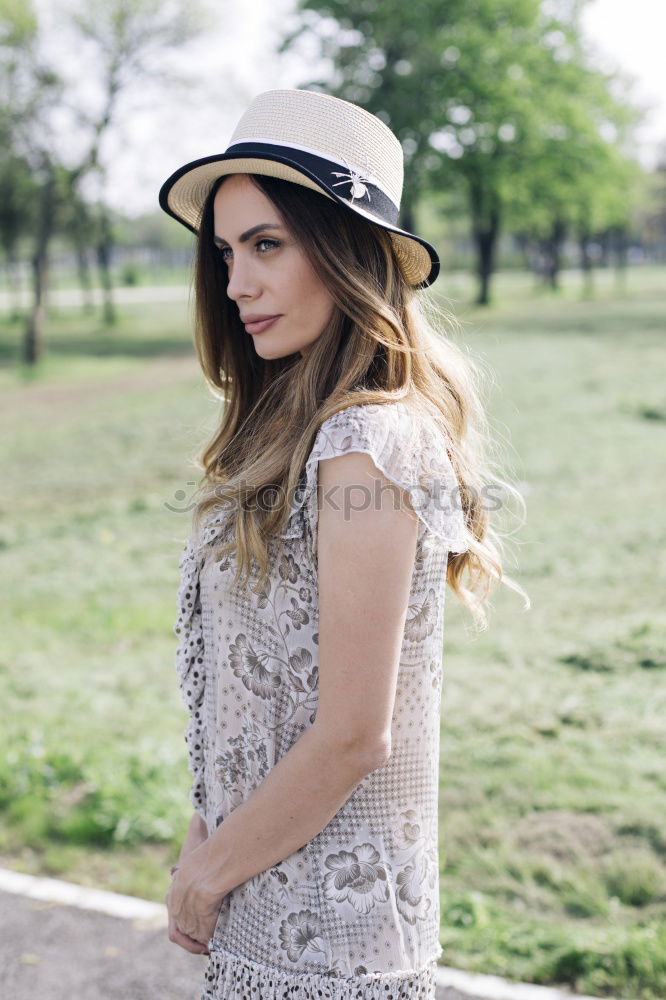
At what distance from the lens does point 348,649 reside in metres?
1.45

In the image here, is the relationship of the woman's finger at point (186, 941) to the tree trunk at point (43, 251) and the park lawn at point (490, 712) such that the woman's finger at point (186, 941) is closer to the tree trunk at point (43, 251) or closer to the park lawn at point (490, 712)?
the park lawn at point (490, 712)

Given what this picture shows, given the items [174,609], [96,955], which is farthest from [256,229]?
[174,609]

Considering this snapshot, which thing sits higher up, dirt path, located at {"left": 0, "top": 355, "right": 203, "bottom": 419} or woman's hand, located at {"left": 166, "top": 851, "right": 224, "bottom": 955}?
woman's hand, located at {"left": 166, "top": 851, "right": 224, "bottom": 955}

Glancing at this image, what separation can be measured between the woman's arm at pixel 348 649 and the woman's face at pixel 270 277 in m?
0.33

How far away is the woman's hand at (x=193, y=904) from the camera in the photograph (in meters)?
1.64

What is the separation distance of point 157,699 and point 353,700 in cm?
404

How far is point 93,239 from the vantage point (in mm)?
34375

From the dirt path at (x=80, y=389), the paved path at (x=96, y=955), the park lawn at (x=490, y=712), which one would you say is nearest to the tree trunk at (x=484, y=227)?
the dirt path at (x=80, y=389)

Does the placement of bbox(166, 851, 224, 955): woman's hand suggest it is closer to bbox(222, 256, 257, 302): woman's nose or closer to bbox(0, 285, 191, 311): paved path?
bbox(222, 256, 257, 302): woman's nose

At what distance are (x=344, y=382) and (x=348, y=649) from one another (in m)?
0.46

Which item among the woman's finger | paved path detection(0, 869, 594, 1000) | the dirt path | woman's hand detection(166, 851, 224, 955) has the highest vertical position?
woman's hand detection(166, 851, 224, 955)

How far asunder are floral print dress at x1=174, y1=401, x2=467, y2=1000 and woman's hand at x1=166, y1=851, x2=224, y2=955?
0.03 meters

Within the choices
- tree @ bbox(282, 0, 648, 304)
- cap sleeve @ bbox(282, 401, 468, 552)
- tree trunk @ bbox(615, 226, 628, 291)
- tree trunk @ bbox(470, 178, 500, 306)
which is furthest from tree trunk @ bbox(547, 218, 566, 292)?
cap sleeve @ bbox(282, 401, 468, 552)

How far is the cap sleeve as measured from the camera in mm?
1464
